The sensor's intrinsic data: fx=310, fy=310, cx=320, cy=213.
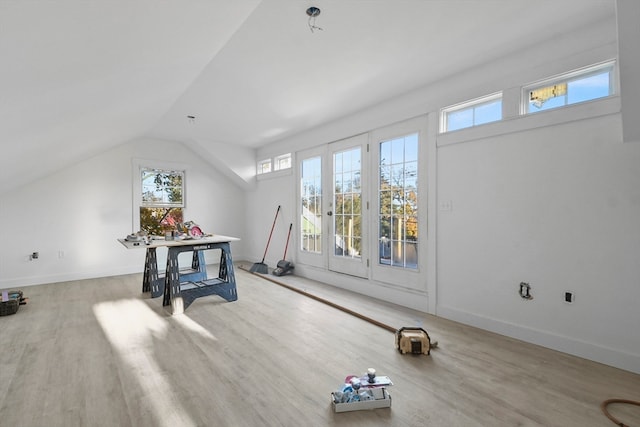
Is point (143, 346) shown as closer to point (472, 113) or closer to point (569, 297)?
point (569, 297)

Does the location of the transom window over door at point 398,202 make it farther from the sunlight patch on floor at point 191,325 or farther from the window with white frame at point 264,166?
the window with white frame at point 264,166

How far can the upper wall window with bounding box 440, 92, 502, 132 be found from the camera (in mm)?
3021

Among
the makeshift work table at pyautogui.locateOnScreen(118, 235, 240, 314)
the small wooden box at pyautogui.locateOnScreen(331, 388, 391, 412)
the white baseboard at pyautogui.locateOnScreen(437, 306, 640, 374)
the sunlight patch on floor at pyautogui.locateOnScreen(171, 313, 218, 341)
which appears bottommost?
the sunlight patch on floor at pyautogui.locateOnScreen(171, 313, 218, 341)

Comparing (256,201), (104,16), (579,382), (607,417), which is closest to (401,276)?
(579,382)

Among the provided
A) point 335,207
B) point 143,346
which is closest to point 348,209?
point 335,207

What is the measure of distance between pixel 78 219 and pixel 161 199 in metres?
1.36

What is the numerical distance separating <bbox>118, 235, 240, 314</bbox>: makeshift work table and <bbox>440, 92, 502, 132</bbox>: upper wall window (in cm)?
303

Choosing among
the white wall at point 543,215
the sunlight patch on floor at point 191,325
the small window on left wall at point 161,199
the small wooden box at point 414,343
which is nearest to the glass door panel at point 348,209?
the white wall at point 543,215

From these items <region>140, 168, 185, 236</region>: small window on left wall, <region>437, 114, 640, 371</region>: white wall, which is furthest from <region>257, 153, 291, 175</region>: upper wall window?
<region>437, 114, 640, 371</region>: white wall

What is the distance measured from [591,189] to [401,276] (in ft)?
6.67

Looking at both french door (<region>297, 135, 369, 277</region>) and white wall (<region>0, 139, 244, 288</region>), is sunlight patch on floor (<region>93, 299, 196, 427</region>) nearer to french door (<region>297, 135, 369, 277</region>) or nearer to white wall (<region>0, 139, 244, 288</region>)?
white wall (<region>0, 139, 244, 288</region>)

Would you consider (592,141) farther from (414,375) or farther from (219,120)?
(219,120)

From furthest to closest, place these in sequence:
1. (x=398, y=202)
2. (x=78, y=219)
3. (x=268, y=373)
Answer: (x=78, y=219) < (x=398, y=202) < (x=268, y=373)

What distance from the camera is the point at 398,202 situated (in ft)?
12.8
